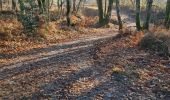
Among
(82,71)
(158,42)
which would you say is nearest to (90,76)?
(82,71)

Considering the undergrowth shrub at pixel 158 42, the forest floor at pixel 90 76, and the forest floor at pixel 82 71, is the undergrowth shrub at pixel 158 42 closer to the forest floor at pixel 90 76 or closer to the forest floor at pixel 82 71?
the forest floor at pixel 82 71

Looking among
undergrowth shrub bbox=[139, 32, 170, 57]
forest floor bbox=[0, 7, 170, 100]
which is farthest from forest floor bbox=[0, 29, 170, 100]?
undergrowth shrub bbox=[139, 32, 170, 57]

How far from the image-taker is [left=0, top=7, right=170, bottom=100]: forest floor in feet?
37.4

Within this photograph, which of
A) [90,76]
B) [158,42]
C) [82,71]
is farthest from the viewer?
[158,42]

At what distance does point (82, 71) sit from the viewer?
45.8ft

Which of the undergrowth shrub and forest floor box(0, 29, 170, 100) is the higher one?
the undergrowth shrub

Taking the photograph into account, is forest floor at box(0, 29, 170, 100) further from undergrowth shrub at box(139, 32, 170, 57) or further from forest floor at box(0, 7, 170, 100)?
undergrowth shrub at box(139, 32, 170, 57)

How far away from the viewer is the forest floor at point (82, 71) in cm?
1139

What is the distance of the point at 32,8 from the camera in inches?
981

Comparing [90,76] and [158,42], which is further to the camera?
[158,42]

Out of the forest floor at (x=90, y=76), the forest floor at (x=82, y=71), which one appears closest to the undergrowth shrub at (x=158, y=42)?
the forest floor at (x=82, y=71)

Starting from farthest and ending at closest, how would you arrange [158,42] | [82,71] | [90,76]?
[158,42] < [82,71] < [90,76]

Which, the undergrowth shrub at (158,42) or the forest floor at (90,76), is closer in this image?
the forest floor at (90,76)

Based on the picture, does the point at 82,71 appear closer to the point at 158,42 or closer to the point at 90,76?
the point at 90,76
